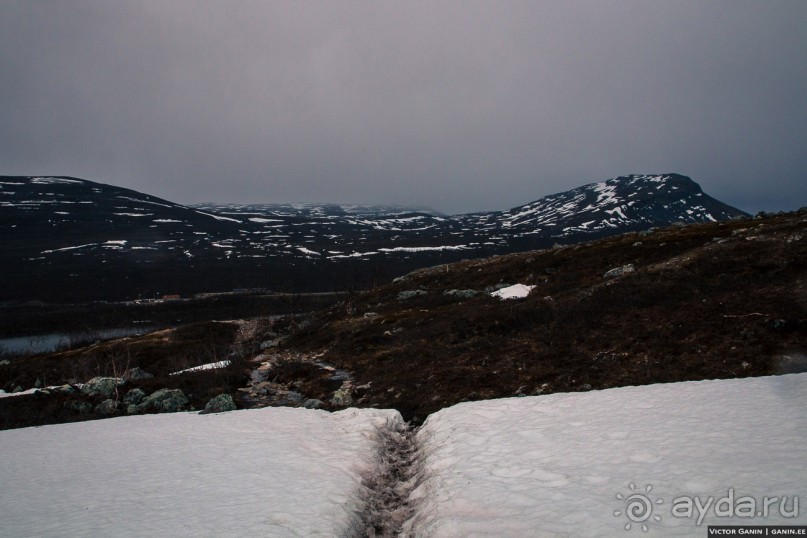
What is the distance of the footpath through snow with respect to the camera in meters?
8.30

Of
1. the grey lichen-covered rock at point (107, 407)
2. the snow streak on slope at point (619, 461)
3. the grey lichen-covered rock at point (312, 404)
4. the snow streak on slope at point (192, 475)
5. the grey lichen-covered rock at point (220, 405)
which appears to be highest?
the snow streak on slope at point (619, 461)

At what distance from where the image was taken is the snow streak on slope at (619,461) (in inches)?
317

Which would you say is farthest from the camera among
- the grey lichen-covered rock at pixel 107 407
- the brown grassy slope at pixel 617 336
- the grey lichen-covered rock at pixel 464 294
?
the grey lichen-covered rock at pixel 464 294

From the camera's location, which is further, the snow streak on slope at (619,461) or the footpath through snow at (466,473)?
the footpath through snow at (466,473)

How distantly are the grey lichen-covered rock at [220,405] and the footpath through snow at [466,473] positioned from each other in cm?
358

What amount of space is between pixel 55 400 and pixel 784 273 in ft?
139

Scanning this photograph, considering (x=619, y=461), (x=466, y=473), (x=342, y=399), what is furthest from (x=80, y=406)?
(x=619, y=461)

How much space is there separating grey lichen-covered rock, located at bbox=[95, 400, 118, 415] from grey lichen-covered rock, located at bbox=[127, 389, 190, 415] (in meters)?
1.19

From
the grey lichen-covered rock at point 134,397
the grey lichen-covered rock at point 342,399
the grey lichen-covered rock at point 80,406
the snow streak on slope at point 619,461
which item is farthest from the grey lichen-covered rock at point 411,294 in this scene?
the snow streak on slope at point 619,461

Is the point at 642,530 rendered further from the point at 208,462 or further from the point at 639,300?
the point at 639,300

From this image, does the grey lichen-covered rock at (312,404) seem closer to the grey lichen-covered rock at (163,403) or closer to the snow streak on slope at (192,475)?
the snow streak on slope at (192,475)

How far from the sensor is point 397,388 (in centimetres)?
2177

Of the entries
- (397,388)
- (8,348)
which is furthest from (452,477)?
(8,348)

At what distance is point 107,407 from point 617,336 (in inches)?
1089
